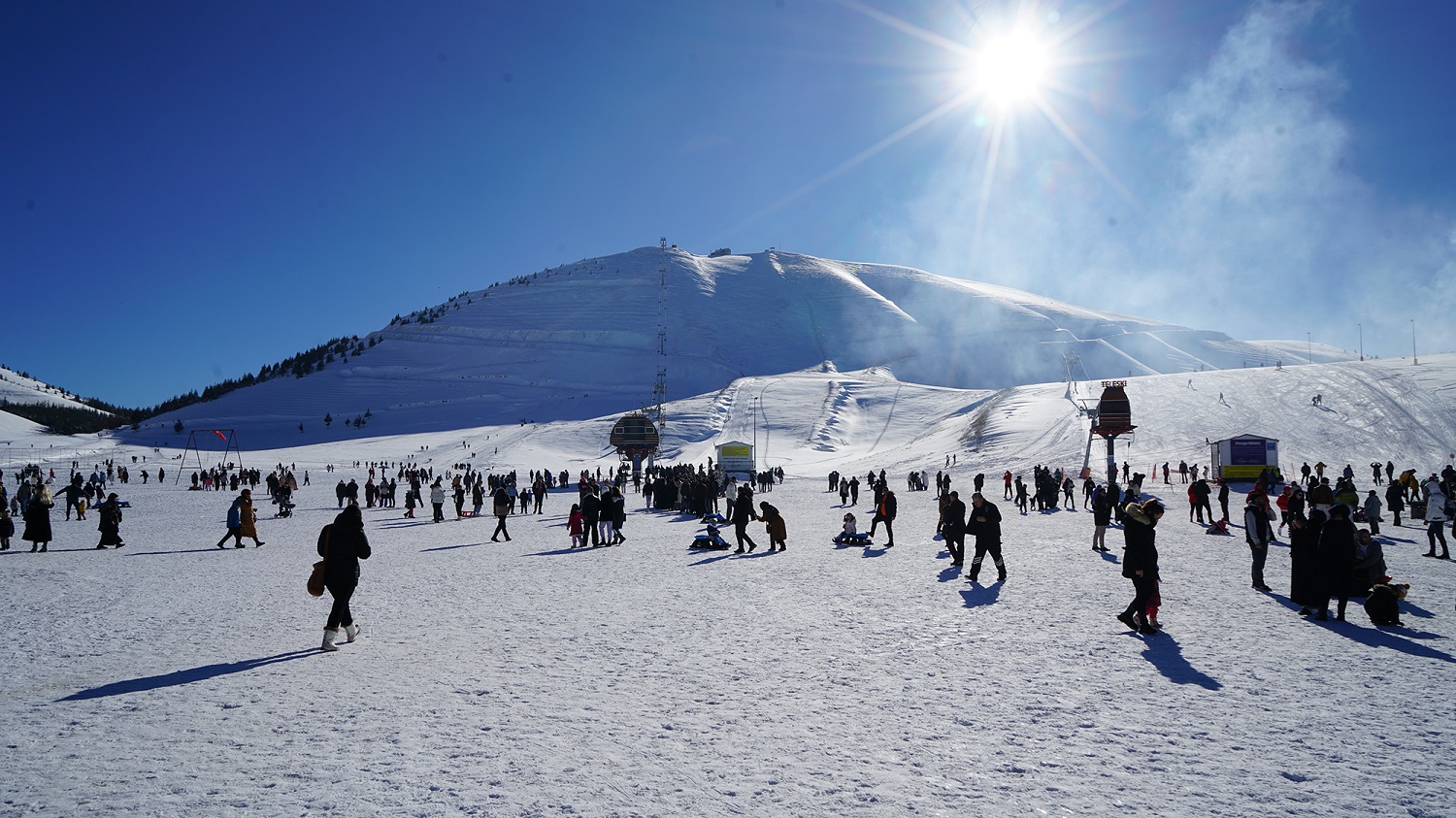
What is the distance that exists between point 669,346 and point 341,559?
109 meters

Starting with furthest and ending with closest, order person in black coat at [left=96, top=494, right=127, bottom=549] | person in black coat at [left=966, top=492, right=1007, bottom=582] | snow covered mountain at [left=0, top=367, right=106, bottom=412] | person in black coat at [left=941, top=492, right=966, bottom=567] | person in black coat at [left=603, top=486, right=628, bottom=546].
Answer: snow covered mountain at [left=0, top=367, right=106, bottom=412] → person in black coat at [left=603, top=486, right=628, bottom=546] → person in black coat at [left=96, top=494, right=127, bottom=549] → person in black coat at [left=941, top=492, right=966, bottom=567] → person in black coat at [left=966, top=492, right=1007, bottom=582]

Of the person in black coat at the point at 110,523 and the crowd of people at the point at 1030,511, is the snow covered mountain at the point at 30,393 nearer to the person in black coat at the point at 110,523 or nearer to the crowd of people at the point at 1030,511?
the crowd of people at the point at 1030,511

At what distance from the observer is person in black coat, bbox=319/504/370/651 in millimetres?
7430

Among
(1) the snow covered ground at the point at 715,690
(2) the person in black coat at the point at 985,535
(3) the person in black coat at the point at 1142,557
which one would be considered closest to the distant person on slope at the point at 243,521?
(1) the snow covered ground at the point at 715,690

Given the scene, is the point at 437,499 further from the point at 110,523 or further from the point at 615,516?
the point at 615,516

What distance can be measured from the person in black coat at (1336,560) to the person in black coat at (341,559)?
32.6 ft

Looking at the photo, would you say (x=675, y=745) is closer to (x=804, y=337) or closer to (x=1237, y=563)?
(x=1237, y=563)

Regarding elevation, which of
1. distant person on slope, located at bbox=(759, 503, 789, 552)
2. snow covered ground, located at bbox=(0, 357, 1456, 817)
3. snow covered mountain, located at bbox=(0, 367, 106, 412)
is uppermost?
snow covered mountain, located at bbox=(0, 367, 106, 412)

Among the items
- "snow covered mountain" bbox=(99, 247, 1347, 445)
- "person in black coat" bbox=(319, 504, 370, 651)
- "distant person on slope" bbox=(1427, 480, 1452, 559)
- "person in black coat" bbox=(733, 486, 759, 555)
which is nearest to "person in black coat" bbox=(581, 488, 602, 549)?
"person in black coat" bbox=(733, 486, 759, 555)

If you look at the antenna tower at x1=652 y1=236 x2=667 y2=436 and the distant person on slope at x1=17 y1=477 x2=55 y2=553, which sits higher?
the antenna tower at x1=652 y1=236 x2=667 y2=436

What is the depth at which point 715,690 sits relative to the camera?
6.08m

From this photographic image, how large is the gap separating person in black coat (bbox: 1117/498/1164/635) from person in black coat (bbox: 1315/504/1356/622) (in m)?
2.04

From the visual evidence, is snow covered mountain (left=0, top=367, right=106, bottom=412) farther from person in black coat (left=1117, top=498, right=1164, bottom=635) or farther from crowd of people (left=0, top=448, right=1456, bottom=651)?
person in black coat (left=1117, top=498, right=1164, bottom=635)

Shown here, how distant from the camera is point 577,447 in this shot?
66.9m
